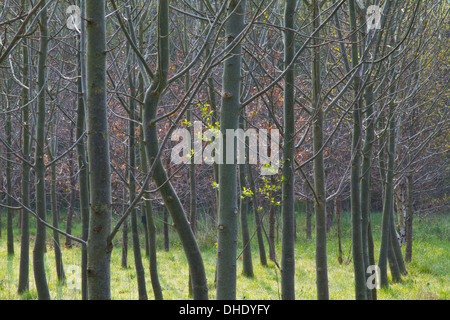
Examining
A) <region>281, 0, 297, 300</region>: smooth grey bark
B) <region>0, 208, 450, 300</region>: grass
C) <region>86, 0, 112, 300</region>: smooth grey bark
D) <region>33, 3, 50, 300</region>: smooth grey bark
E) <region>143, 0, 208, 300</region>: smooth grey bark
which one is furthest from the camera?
<region>0, 208, 450, 300</region>: grass

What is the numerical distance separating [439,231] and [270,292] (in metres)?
11.8

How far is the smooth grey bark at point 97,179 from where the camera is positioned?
1.87 metres

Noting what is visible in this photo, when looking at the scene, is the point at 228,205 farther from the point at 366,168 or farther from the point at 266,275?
the point at 266,275

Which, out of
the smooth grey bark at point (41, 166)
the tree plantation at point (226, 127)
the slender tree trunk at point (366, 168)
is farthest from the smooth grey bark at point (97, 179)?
the slender tree trunk at point (366, 168)

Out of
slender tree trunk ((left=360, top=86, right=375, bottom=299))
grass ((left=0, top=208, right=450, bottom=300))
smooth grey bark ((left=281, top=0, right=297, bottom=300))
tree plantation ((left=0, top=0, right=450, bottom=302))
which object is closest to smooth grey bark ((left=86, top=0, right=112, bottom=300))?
tree plantation ((left=0, top=0, right=450, bottom=302))

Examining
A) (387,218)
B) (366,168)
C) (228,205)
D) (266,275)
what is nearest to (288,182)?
(228,205)

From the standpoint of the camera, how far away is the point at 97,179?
188 cm

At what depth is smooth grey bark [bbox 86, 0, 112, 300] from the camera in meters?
1.87

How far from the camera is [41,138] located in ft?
16.6

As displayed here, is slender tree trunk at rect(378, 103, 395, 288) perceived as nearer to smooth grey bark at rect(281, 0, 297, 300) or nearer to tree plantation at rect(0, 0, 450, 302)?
tree plantation at rect(0, 0, 450, 302)

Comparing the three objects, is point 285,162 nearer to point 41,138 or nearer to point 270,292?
point 41,138

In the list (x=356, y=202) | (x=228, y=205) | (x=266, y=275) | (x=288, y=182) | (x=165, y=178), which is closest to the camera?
(x=165, y=178)

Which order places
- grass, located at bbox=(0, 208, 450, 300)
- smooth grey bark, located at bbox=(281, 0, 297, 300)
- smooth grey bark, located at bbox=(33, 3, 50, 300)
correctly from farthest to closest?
grass, located at bbox=(0, 208, 450, 300) → smooth grey bark, located at bbox=(33, 3, 50, 300) → smooth grey bark, located at bbox=(281, 0, 297, 300)
